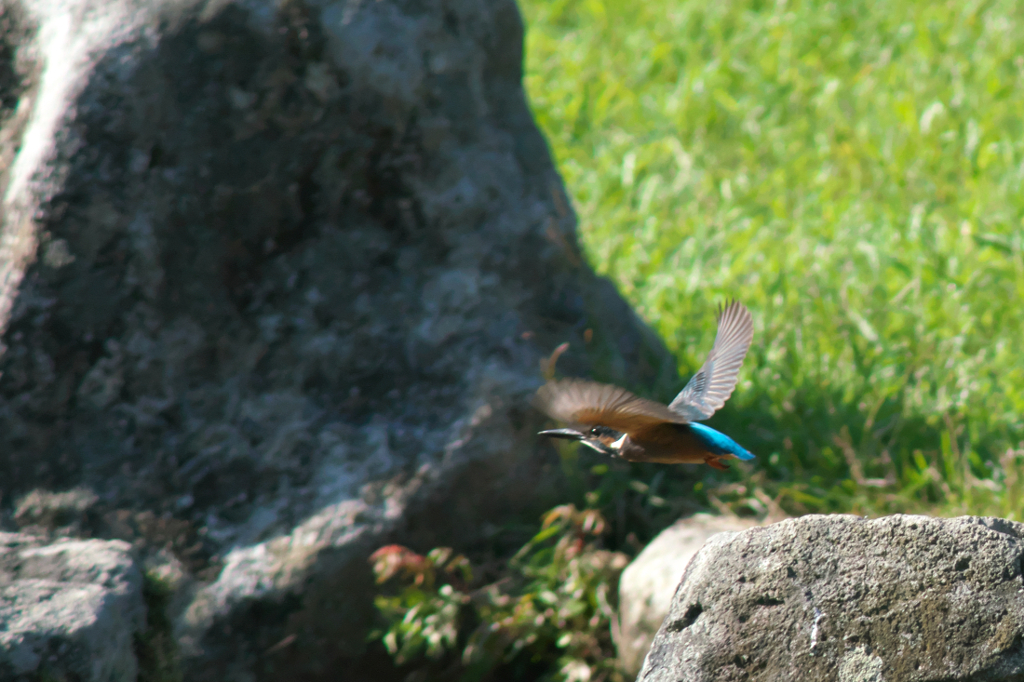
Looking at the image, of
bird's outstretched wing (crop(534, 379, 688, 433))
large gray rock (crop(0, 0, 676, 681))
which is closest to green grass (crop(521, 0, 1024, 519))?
large gray rock (crop(0, 0, 676, 681))

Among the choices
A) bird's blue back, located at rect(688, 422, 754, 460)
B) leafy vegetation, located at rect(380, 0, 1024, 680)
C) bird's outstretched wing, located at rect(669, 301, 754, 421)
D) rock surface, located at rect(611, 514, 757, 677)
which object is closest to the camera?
bird's blue back, located at rect(688, 422, 754, 460)

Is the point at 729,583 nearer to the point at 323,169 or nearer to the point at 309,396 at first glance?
the point at 309,396

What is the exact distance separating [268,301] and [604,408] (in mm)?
1721

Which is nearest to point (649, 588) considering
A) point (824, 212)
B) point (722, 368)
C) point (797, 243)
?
point (722, 368)

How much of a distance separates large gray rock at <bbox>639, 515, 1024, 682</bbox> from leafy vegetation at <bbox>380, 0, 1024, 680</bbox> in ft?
4.13

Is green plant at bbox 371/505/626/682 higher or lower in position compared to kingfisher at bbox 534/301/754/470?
lower

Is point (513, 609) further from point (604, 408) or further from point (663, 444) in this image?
point (604, 408)

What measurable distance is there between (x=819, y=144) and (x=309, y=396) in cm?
350

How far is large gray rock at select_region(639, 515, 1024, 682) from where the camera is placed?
5.44ft

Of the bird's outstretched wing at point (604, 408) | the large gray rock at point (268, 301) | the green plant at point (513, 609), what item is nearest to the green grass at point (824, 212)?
the green plant at point (513, 609)

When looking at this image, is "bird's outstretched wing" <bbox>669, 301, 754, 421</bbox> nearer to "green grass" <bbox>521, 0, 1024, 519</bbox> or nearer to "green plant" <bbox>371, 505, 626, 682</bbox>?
"green plant" <bbox>371, 505, 626, 682</bbox>

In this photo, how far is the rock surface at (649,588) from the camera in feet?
9.32

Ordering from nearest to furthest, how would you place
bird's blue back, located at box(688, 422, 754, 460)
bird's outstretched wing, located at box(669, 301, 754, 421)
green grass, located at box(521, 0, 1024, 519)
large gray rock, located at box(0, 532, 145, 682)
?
bird's blue back, located at box(688, 422, 754, 460) → bird's outstretched wing, located at box(669, 301, 754, 421) → large gray rock, located at box(0, 532, 145, 682) → green grass, located at box(521, 0, 1024, 519)

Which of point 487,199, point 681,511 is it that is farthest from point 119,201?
point 681,511
